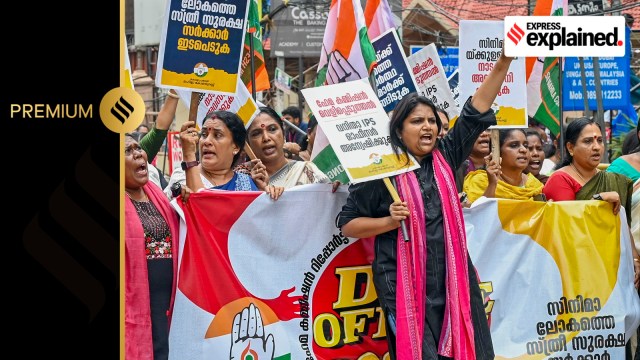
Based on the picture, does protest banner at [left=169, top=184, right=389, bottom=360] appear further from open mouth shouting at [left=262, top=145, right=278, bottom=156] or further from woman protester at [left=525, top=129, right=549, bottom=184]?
woman protester at [left=525, top=129, right=549, bottom=184]

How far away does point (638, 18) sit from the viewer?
74.9 ft

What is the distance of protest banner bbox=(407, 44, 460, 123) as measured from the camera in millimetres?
6578

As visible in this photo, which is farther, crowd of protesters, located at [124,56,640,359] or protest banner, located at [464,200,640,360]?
protest banner, located at [464,200,640,360]

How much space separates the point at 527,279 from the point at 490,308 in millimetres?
301

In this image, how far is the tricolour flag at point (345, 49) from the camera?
5250mm

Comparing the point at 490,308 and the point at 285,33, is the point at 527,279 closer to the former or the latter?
the point at 490,308

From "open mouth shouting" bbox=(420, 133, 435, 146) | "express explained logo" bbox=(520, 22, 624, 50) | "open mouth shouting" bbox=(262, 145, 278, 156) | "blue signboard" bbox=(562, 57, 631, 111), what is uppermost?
"blue signboard" bbox=(562, 57, 631, 111)

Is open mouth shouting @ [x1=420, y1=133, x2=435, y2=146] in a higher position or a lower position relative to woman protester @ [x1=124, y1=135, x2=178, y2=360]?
higher

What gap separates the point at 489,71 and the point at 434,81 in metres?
0.39

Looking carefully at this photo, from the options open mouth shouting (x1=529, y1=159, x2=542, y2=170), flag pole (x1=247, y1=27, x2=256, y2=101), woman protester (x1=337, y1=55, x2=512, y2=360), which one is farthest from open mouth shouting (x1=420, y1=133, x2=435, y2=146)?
open mouth shouting (x1=529, y1=159, x2=542, y2=170)

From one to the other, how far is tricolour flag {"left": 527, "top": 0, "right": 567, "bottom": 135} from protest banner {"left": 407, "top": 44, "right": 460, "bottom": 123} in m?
1.67

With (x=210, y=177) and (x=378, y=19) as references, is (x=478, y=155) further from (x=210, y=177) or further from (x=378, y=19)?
(x=210, y=177)

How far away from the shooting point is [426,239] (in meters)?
4.39
